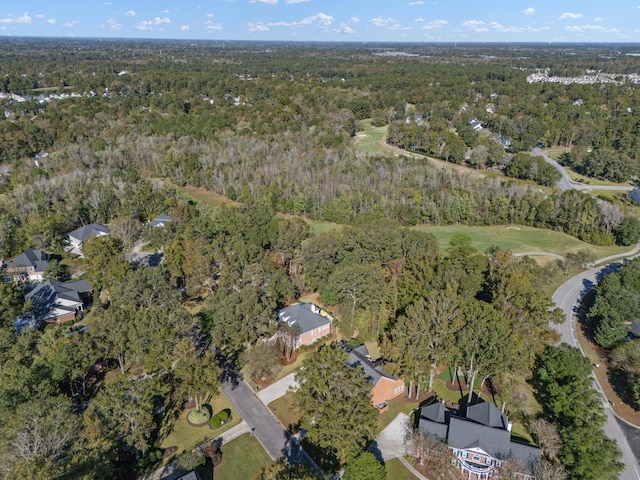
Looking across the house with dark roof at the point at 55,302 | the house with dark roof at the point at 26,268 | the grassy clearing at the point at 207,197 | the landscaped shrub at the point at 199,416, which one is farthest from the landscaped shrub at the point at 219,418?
the grassy clearing at the point at 207,197

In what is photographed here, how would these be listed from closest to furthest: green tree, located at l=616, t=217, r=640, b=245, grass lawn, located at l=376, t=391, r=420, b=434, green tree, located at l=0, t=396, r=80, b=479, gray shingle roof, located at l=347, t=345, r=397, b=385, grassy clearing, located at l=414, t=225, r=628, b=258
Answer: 1. green tree, located at l=0, t=396, r=80, b=479
2. grass lawn, located at l=376, t=391, r=420, b=434
3. gray shingle roof, located at l=347, t=345, r=397, b=385
4. green tree, located at l=616, t=217, r=640, b=245
5. grassy clearing, located at l=414, t=225, r=628, b=258

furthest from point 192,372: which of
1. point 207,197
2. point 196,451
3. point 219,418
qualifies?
point 207,197

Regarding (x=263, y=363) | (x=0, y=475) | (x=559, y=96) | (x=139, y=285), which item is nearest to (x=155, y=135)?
(x=139, y=285)

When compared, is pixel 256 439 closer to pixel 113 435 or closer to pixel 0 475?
pixel 113 435

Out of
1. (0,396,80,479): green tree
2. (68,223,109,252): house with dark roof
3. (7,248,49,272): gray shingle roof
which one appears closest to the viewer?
(0,396,80,479): green tree

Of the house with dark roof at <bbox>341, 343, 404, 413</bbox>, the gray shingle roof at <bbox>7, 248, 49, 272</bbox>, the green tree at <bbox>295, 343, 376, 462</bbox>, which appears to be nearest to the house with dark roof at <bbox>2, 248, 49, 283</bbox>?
the gray shingle roof at <bbox>7, 248, 49, 272</bbox>

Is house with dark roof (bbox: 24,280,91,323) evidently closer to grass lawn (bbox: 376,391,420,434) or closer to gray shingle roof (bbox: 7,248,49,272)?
gray shingle roof (bbox: 7,248,49,272)

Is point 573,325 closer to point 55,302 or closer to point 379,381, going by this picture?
point 379,381

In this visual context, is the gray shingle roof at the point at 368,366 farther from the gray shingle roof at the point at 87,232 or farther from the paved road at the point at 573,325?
the gray shingle roof at the point at 87,232
